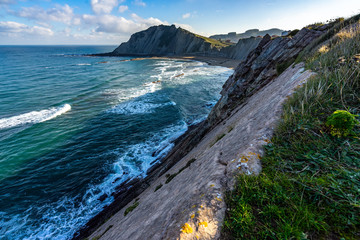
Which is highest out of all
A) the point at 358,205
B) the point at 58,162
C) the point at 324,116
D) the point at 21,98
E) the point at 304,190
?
the point at 324,116

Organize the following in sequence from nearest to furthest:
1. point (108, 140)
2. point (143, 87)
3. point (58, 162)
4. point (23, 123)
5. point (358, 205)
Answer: point (358, 205) < point (58, 162) < point (108, 140) < point (23, 123) < point (143, 87)

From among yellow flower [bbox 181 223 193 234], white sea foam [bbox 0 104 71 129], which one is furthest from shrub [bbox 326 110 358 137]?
white sea foam [bbox 0 104 71 129]

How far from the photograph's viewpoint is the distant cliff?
4183 inches

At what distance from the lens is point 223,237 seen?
9.12 feet

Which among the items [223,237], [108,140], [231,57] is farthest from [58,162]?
[231,57]

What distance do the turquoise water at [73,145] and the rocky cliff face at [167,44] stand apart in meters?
90.0

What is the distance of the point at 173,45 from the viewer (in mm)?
135750

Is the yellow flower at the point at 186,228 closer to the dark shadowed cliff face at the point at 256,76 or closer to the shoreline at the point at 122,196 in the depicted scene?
the shoreline at the point at 122,196

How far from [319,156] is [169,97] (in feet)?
114

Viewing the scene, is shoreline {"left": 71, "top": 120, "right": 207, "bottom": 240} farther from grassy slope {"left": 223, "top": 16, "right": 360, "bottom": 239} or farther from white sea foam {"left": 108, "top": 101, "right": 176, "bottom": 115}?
white sea foam {"left": 108, "top": 101, "right": 176, "bottom": 115}

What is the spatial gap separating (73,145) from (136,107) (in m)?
13.9

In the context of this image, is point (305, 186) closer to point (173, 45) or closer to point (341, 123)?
point (341, 123)

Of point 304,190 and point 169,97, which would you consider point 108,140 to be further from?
point 304,190

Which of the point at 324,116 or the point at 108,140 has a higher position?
the point at 324,116
